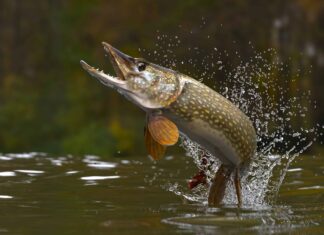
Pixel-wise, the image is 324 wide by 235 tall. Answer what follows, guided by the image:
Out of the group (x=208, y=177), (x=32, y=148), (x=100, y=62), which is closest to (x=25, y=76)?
(x=100, y=62)

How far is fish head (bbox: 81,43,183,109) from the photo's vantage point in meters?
7.06

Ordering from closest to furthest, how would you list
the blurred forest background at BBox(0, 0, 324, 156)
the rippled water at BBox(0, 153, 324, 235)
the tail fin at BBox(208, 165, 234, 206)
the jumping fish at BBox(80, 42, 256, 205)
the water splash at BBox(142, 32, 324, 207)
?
the rippled water at BBox(0, 153, 324, 235)
the jumping fish at BBox(80, 42, 256, 205)
the tail fin at BBox(208, 165, 234, 206)
the water splash at BBox(142, 32, 324, 207)
the blurred forest background at BBox(0, 0, 324, 156)

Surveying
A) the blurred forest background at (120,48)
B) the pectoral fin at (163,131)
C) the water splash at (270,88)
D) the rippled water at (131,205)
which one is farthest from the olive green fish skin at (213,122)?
the blurred forest background at (120,48)

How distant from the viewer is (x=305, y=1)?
24.2 metres

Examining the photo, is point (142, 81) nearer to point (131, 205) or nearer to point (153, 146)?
point (153, 146)

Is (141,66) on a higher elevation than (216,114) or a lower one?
higher

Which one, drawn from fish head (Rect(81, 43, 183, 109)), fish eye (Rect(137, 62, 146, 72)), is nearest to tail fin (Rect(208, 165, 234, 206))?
fish head (Rect(81, 43, 183, 109))

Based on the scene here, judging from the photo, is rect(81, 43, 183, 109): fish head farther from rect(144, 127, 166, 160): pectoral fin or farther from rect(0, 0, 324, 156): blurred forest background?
rect(0, 0, 324, 156): blurred forest background

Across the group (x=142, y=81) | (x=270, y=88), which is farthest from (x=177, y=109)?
(x=270, y=88)

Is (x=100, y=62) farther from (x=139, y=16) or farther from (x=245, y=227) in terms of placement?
(x=245, y=227)

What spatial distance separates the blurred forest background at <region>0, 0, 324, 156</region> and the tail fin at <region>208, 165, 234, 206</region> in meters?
13.8

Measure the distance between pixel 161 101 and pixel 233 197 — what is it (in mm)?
1603

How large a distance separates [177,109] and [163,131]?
0.28 m

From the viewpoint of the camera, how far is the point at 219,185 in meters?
7.49
